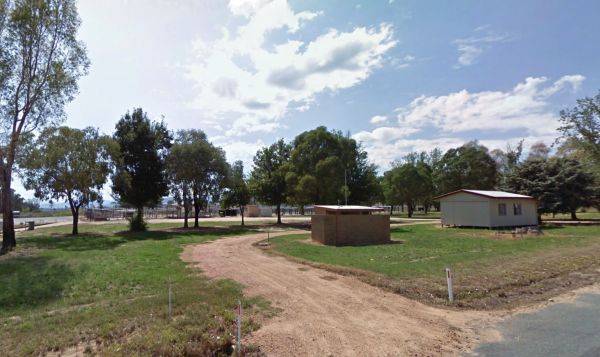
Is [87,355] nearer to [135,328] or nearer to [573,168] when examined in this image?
[135,328]

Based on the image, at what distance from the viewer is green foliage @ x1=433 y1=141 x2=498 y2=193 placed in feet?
209

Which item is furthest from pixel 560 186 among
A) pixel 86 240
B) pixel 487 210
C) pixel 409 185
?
pixel 86 240

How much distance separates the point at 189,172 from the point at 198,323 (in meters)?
30.4

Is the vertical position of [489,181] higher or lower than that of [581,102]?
lower

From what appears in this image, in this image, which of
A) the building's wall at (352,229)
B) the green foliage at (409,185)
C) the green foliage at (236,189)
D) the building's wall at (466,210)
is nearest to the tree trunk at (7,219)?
the building's wall at (352,229)

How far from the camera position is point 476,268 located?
1319cm

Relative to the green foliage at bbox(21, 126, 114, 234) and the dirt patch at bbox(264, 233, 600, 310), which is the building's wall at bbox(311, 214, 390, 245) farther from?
Answer: the green foliage at bbox(21, 126, 114, 234)

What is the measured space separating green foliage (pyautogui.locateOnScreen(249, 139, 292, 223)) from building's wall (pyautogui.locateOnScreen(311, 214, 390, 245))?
65.7 ft

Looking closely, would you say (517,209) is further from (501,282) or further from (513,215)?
(501,282)

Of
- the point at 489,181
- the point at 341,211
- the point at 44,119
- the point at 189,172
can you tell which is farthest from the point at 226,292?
the point at 489,181

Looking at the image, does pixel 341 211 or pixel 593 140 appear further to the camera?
pixel 593 140

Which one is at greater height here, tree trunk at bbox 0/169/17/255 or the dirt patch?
tree trunk at bbox 0/169/17/255

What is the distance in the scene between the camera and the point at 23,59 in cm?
2258

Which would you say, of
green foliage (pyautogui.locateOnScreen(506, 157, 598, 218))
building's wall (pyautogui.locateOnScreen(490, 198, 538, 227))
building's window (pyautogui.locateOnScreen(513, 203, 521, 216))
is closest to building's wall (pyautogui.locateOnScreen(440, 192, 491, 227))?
building's wall (pyautogui.locateOnScreen(490, 198, 538, 227))
